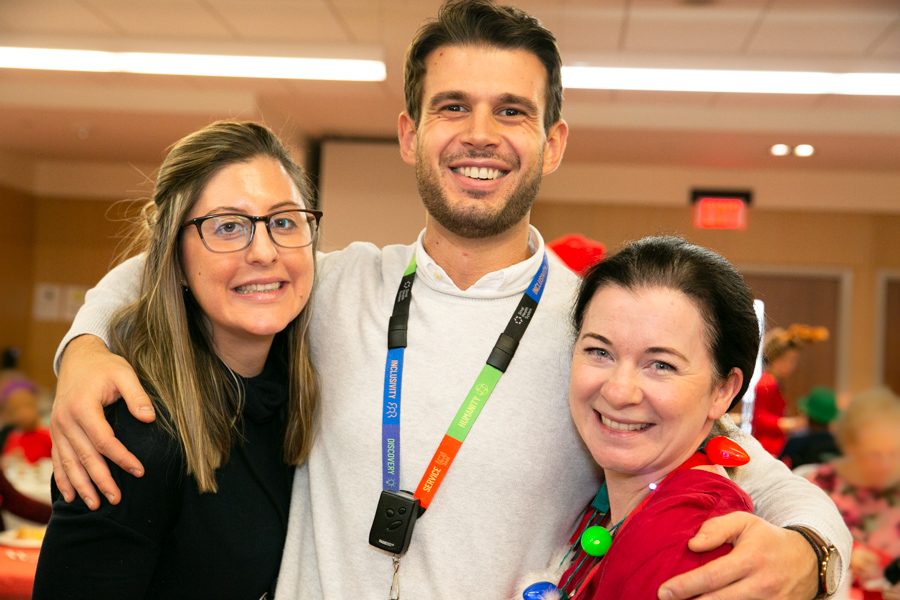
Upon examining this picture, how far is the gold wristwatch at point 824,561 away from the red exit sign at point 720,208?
7.72 metres

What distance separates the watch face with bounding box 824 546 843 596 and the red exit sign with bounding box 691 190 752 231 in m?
7.71

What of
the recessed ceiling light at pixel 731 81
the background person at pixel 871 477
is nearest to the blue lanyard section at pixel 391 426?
the background person at pixel 871 477

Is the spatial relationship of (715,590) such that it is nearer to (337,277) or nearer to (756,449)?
(756,449)

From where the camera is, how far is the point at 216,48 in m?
5.89

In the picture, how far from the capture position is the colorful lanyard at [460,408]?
159 cm

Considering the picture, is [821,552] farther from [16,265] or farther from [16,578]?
[16,265]

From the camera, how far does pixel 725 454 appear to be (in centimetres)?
136

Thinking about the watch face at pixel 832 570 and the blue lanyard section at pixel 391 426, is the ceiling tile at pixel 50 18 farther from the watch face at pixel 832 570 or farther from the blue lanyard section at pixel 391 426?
the watch face at pixel 832 570

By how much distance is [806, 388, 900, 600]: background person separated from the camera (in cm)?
320

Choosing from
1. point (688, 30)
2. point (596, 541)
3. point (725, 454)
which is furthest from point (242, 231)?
point (688, 30)

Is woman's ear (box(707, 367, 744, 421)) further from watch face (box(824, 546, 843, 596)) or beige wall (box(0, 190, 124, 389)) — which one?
beige wall (box(0, 190, 124, 389))

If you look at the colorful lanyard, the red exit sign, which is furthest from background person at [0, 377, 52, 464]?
the red exit sign

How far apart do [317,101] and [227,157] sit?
5.52 metres

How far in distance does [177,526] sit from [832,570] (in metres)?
1.25
